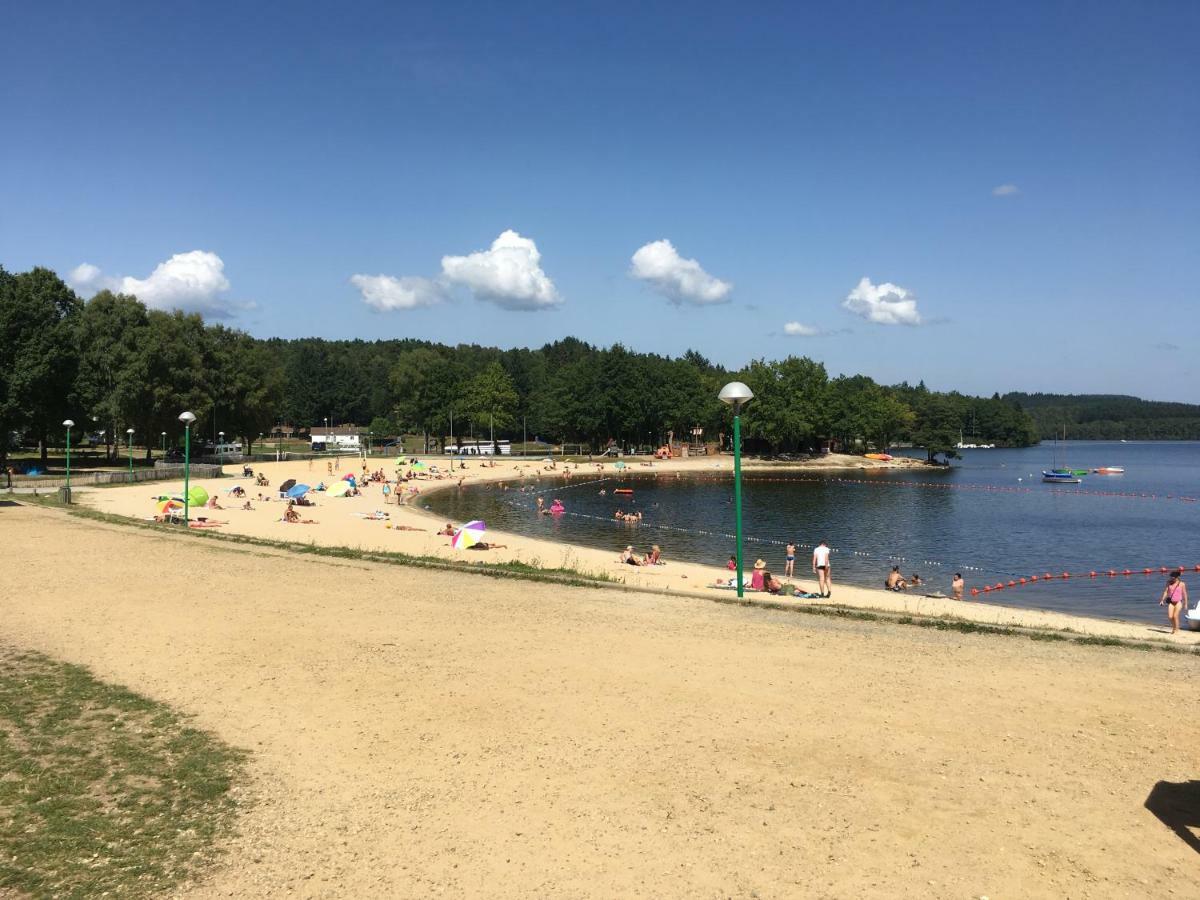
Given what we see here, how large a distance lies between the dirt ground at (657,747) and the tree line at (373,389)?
5030 centimetres

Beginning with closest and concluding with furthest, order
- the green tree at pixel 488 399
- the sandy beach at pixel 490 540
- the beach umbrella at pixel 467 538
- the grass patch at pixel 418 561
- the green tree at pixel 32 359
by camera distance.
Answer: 1. the sandy beach at pixel 490 540
2. the grass patch at pixel 418 561
3. the beach umbrella at pixel 467 538
4. the green tree at pixel 32 359
5. the green tree at pixel 488 399

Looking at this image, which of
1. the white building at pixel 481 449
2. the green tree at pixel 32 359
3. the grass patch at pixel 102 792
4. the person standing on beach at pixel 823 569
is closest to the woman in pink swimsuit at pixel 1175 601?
the person standing on beach at pixel 823 569

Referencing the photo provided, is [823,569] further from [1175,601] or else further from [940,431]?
[940,431]

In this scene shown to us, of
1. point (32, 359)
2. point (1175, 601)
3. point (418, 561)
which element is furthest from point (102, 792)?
point (32, 359)

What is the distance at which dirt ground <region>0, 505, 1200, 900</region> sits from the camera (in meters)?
6.29

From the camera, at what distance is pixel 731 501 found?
197 feet

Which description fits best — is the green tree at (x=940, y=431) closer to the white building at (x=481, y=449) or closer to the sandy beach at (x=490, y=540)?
the white building at (x=481, y=449)

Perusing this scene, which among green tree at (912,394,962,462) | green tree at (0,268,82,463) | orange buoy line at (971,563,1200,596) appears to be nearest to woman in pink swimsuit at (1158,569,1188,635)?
orange buoy line at (971,563,1200,596)

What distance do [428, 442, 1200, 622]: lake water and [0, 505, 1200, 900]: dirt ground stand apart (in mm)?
16086

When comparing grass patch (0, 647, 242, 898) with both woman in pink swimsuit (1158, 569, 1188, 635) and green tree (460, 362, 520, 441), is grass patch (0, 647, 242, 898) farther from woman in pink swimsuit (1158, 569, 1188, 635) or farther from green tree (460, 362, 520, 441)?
green tree (460, 362, 520, 441)

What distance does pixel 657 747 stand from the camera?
8586mm

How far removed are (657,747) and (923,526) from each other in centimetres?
4320

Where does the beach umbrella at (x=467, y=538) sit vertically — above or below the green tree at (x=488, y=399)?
below

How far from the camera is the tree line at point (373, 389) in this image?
55969mm
